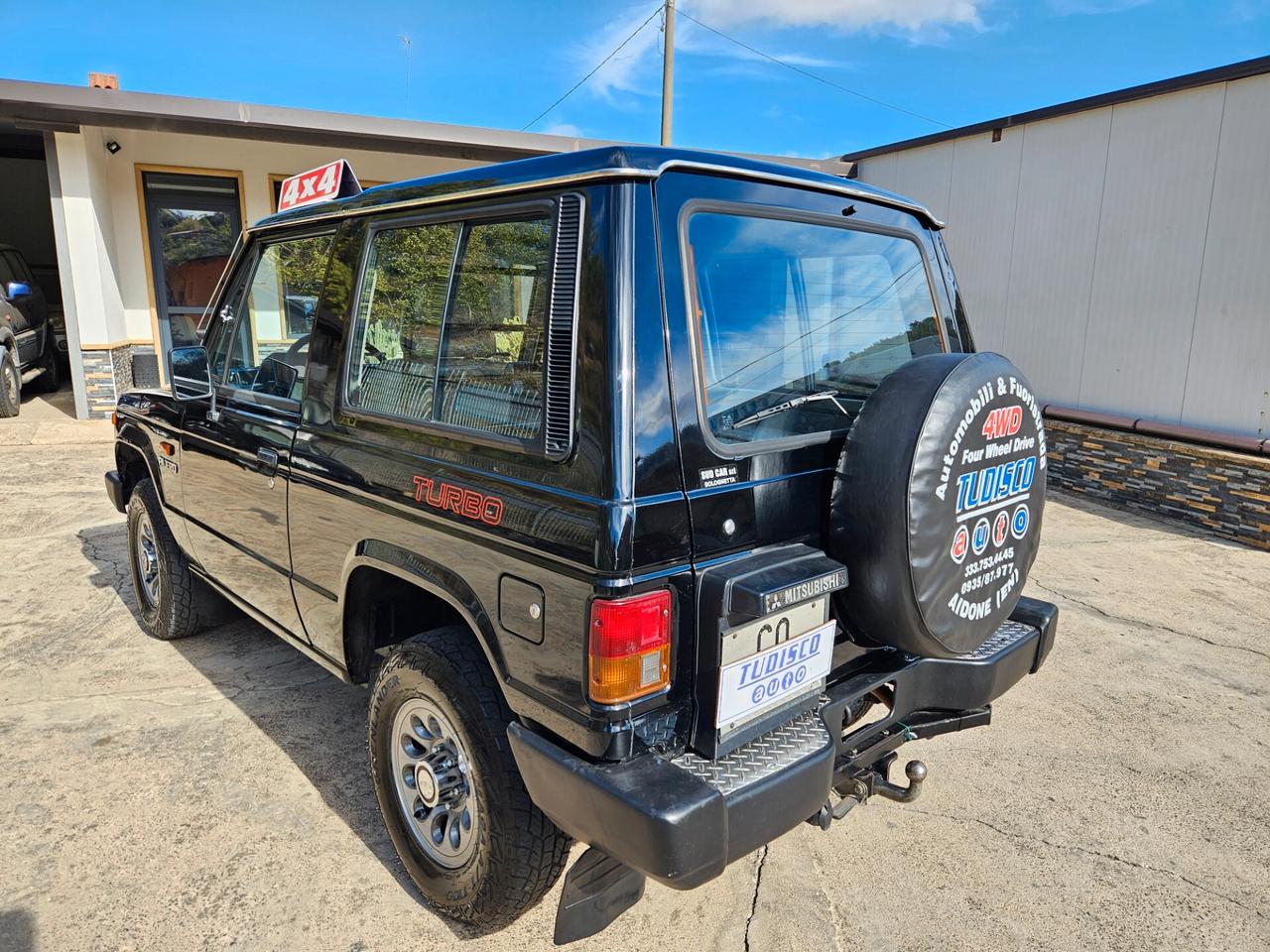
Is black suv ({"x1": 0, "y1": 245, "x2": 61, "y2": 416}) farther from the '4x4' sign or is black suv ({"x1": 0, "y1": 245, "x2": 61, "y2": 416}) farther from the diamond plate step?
the diamond plate step

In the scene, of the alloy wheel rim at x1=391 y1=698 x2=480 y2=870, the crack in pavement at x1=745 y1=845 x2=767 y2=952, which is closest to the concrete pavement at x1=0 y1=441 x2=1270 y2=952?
the crack in pavement at x1=745 y1=845 x2=767 y2=952

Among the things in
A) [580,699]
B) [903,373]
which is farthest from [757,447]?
[580,699]

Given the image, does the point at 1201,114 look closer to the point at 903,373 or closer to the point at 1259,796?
the point at 1259,796

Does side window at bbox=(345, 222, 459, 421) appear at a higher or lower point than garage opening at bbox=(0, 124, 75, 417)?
lower

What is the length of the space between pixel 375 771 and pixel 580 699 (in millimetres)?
1089

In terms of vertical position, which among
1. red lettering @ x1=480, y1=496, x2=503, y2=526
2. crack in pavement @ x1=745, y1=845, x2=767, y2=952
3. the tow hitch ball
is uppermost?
red lettering @ x1=480, y1=496, x2=503, y2=526

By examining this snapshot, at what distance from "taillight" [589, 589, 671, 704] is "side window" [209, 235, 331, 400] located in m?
1.64

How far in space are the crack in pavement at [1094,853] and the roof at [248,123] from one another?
6772 mm

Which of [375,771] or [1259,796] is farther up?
[375,771]

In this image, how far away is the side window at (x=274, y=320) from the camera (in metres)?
2.91

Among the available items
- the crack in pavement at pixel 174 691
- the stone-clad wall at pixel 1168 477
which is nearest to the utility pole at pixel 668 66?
the stone-clad wall at pixel 1168 477

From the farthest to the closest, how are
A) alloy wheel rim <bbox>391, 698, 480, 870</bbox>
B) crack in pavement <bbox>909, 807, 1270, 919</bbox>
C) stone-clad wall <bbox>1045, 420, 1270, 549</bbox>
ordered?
1. stone-clad wall <bbox>1045, 420, 1270, 549</bbox>
2. crack in pavement <bbox>909, 807, 1270, 919</bbox>
3. alloy wheel rim <bbox>391, 698, 480, 870</bbox>

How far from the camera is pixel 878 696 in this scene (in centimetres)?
252

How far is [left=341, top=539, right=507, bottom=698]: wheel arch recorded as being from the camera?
7.66 feet
